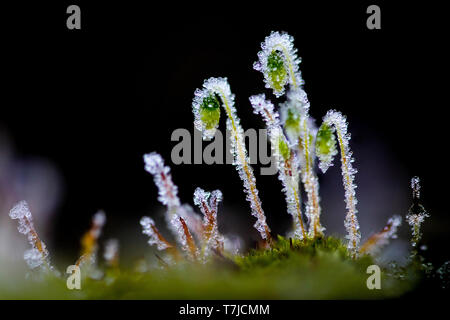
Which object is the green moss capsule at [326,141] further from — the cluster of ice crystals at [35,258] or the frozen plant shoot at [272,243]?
the cluster of ice crystals at [35,258]

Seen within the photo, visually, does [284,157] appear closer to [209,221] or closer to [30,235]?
[209,221]

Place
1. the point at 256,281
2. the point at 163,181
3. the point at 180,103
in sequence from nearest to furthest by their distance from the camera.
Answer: the point at 256,281 < the point at 163,181 < the point at 180,103

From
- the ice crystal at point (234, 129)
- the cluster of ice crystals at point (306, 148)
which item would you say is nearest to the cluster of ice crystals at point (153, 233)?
the ice crystal at point (234, 129)

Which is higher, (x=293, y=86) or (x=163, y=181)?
(x=293, y=86)

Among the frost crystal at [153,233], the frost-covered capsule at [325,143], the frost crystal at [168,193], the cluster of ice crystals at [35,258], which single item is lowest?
the cluster of ice crystals at [35,258]

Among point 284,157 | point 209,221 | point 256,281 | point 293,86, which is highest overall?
point 293,86

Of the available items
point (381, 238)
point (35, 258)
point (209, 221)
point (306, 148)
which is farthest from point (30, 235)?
point (381, 238)

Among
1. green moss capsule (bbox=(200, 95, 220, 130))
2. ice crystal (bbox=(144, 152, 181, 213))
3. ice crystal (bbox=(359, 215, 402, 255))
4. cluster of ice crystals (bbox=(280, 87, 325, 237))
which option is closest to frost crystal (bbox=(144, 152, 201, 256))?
ice crystal (bbox=(144, 152, 181, 213))
